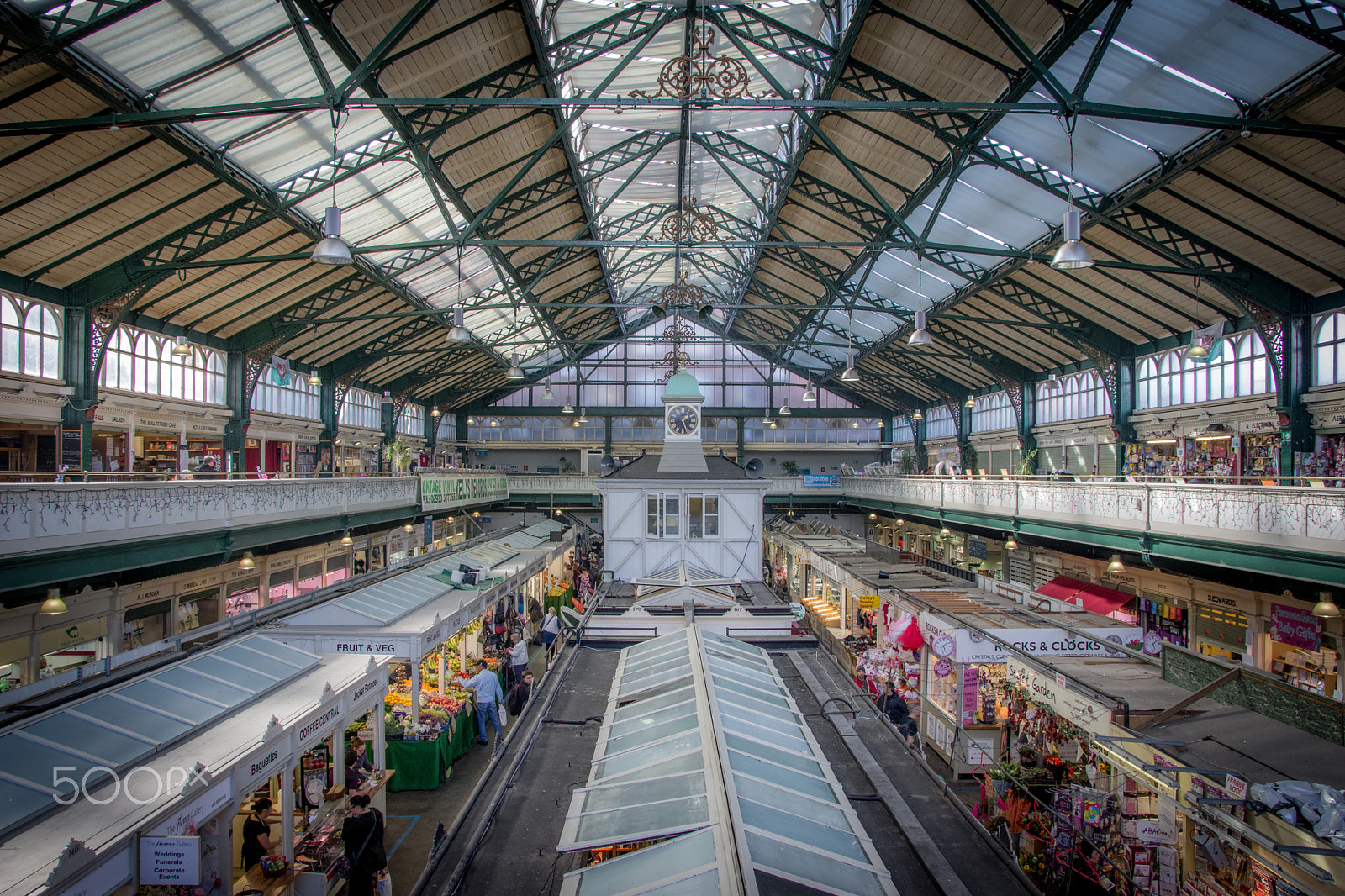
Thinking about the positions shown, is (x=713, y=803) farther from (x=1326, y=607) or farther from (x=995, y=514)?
(x=995, y=514)

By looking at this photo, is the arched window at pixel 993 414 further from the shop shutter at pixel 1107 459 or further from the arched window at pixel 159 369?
the arched window at pixel 159 369

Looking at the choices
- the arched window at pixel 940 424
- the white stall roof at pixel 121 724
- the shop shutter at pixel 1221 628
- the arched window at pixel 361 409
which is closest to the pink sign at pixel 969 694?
the shop shutter at pixel 1221 628

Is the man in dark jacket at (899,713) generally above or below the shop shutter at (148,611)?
below

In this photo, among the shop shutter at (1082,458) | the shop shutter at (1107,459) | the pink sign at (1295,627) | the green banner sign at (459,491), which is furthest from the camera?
the shop shutter at (1082,458)

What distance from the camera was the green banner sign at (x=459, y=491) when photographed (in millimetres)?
25297

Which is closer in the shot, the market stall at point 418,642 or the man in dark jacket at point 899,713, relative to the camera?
the market stall at point 418,642

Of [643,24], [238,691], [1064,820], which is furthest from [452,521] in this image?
[1064,820]

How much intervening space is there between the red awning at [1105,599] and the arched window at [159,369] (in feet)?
78.5

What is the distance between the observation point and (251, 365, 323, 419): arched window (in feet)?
81.9

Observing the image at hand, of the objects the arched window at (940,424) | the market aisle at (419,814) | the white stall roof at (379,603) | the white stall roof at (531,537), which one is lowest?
the market aisle at (419,814)

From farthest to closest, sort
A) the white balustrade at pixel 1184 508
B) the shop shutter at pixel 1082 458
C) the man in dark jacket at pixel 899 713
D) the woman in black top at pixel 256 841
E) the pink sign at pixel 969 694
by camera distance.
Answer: the shop shutter at pixel 1082 458 < the man in dark jacket at pixel 899 713 < the pink sign at pixel 969 694 < the white balustrade at pixel 1184 508 < the woman in black top at pixel 256 841

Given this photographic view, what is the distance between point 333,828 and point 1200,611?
1793 cm

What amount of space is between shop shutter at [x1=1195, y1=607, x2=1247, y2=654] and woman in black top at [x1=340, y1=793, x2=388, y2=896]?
16.7 m

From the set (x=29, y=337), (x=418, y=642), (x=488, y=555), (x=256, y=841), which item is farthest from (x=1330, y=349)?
(x=29, y=337)
